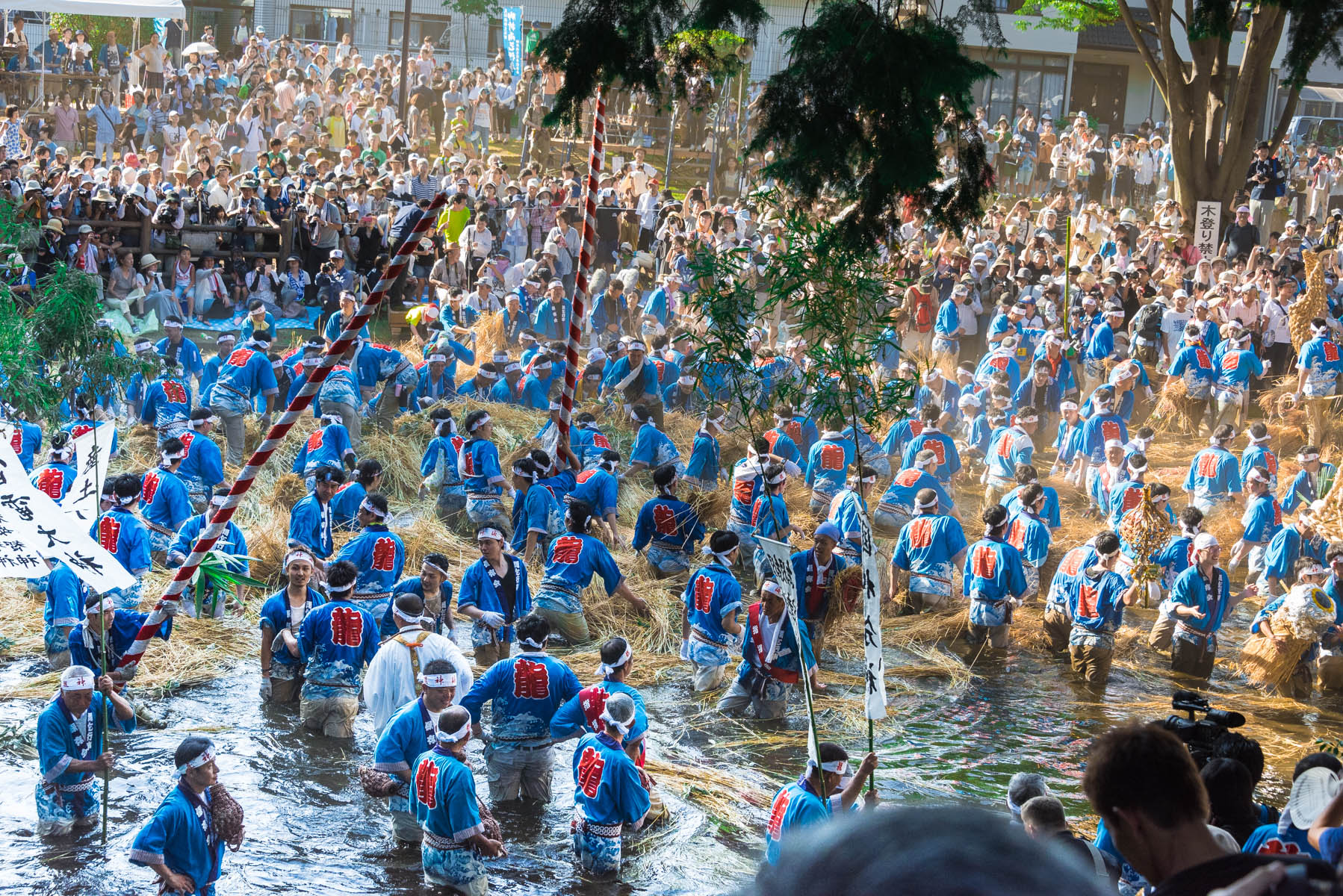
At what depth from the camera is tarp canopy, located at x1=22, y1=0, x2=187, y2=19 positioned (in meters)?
20.6

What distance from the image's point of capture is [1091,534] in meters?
15.0

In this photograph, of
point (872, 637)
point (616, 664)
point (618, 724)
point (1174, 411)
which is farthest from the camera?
point (1174, 411)

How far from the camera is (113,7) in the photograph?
2122cm

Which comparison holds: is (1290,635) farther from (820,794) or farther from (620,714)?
(620,714)

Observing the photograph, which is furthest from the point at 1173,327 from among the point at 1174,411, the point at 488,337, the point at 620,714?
the point at 620,714

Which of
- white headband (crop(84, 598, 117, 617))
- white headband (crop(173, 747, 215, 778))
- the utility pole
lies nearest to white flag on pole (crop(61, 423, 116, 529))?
white headband (crop(84, 598, 117, 617))

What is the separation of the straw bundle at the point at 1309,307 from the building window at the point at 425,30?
2503cm

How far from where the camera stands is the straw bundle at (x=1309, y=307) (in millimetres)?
19109

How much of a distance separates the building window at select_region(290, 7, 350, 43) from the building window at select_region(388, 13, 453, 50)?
4.31ft

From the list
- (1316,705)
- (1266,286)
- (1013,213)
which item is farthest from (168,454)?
(1013,213)

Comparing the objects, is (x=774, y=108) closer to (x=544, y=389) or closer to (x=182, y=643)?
(x=182, y=643)

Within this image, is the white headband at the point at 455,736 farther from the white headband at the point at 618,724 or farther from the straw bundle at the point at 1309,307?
the straw bundle at the point at 1309,307

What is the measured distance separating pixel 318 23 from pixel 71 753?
3297 cm

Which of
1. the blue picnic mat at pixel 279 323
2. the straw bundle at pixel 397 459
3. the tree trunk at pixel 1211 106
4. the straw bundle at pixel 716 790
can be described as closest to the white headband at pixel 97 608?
the straw bundle at pixel 716 790
